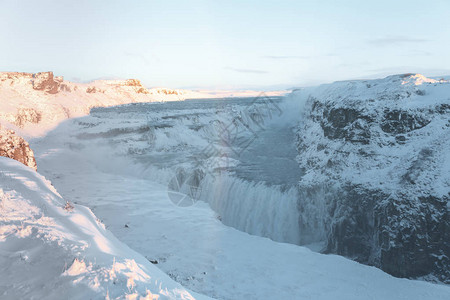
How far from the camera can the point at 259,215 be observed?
13312 mm

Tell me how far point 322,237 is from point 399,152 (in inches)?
179

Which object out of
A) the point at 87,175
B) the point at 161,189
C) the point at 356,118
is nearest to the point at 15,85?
the point at 87,175

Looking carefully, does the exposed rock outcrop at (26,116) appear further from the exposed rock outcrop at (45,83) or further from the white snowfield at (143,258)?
the white snowfield at (143,258)

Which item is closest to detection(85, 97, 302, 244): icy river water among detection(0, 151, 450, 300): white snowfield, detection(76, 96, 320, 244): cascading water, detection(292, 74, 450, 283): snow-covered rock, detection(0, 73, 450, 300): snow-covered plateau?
detection(76, 96, 320, 244): cascading water

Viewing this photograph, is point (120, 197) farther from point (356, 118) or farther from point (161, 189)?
point (356, 118)

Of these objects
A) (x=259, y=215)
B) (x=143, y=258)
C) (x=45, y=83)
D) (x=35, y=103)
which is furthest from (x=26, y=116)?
(x=143, y=258)

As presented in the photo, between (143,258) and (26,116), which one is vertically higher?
(26,116)

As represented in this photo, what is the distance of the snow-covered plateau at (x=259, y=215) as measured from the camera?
4055 millimetres

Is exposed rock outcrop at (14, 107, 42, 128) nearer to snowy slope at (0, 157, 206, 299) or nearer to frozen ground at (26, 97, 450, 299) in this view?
frozen ground at (26, 97, 450, 299)

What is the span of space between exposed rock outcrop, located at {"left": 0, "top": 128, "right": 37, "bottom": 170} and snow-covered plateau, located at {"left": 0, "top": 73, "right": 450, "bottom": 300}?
0.15 feet

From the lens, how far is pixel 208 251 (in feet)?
27.2

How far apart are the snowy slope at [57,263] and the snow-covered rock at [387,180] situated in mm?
7780

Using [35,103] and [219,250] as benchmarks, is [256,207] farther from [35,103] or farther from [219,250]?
[35,103]

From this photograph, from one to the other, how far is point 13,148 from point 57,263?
6522mm
